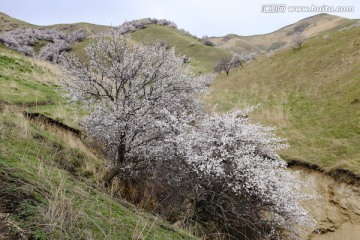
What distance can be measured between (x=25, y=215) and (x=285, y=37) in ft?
604

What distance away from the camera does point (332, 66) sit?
25781 mm

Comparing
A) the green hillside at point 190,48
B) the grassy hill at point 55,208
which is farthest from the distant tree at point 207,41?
the grassy hill at point 55,208

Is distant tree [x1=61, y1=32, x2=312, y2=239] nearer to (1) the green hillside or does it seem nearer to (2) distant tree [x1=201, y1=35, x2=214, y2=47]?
(1) the green hillside

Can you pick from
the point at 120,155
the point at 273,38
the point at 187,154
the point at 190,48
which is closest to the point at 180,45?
the point at 190,48

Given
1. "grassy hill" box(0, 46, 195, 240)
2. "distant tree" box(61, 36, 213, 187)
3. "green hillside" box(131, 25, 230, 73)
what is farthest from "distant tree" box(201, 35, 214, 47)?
"grassy hill" box(0, 46, 195, 240)

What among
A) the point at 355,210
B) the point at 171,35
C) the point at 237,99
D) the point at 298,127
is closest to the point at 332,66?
the point at 237,99

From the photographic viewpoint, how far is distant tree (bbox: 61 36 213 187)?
10.7 meters

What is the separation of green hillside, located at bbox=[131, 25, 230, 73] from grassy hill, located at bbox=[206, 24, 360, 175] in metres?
36.7

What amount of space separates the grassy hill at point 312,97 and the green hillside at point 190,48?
36.7 meters

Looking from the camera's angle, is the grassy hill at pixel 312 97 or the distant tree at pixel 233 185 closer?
the distant tree at pixel 233 185

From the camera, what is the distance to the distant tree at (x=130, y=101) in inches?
420

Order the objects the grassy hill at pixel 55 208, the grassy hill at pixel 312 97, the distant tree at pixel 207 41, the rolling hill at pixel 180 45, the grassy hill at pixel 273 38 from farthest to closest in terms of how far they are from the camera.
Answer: the grassy hill at pixel 273 38 < the distant tree at pixel 207 41 < the rolling hill at pixel 180 45 < the grassy hill at pixel 312 97 < the grassy hill at pixel 55 208

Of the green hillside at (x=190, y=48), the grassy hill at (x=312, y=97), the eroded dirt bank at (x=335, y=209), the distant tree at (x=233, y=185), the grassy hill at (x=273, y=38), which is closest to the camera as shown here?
the distant tree at (x=233, y=185)

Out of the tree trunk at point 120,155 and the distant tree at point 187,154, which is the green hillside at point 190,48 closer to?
the distant tree at point 187,154
